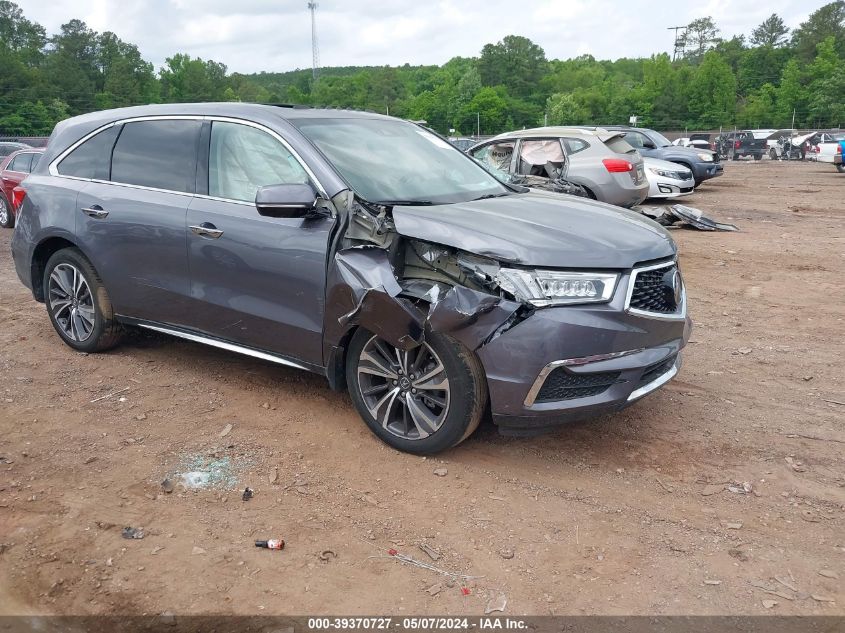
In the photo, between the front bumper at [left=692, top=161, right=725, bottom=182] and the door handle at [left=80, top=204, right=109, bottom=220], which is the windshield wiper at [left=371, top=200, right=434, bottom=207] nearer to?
the door handle at [left=80, top=204, right=109, bottom=220]

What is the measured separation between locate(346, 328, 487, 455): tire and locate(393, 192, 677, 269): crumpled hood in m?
0.54

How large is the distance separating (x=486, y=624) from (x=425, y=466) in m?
1.28

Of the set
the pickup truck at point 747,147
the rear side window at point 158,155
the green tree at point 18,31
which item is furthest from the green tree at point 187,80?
the rear side window at point 158,155

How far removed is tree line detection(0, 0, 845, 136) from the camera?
242ft

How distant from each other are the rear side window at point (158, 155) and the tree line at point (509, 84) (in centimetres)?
5355

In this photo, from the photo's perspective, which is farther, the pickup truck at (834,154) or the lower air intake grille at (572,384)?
the pickup truck at (834,154)

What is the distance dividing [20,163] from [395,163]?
12.2m

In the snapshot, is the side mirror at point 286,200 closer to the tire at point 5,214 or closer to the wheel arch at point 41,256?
the wheel arch at point 41,256

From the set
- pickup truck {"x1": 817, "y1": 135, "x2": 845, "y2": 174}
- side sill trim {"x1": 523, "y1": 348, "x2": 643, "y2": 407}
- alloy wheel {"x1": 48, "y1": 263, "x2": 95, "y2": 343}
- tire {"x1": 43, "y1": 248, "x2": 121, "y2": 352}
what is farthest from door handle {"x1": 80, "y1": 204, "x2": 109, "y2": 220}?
pickup truck {"x1": 817, "y1": 135, "x2": 845, "y2": 174}

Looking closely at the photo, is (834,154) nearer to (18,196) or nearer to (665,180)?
(665,180)

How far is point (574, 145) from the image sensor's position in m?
12.1

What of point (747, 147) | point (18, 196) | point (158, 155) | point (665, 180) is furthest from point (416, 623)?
point (747, 147)

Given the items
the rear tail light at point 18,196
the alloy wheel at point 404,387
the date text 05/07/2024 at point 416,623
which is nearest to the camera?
the date text 05/07/2024 at point 416,623

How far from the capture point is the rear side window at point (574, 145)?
12.0 m
